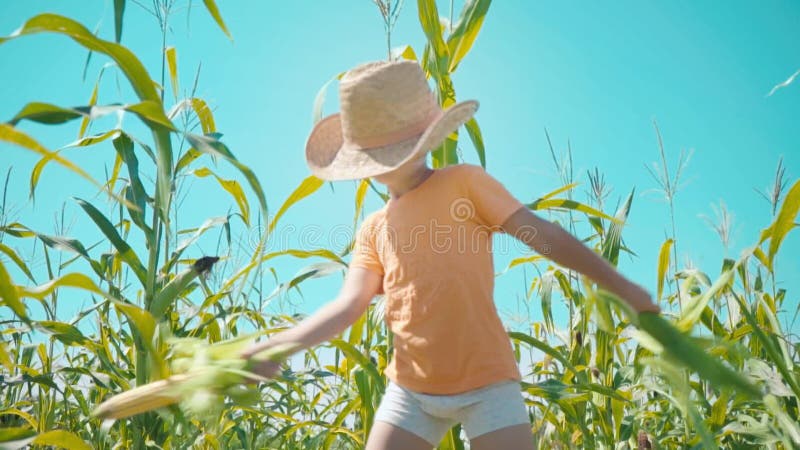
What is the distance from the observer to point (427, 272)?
1.61 metres

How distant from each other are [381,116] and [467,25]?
409 mm

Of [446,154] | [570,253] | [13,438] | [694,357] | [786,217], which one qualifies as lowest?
[13,438]

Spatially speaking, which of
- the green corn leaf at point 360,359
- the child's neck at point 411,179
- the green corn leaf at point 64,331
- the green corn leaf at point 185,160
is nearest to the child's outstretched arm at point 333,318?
the green corn leaf at point 360,359

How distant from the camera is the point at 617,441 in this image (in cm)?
203

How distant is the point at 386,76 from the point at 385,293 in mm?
556

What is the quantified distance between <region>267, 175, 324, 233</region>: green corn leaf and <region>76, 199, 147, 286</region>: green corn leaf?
35cm

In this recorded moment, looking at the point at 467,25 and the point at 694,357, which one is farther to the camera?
the point at 467,25

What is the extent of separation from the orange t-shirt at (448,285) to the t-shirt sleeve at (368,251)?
7 centimetres

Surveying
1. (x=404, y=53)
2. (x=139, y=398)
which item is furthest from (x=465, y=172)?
(x=139, y=398)

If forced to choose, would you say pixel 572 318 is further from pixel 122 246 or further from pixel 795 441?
pixel 122 246

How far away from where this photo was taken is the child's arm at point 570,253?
125 centimetres

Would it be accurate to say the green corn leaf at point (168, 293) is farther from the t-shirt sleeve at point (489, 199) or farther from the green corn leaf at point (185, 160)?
the t-shirt sleeve at point (489, 199)

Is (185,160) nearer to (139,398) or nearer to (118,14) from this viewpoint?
(118,14)

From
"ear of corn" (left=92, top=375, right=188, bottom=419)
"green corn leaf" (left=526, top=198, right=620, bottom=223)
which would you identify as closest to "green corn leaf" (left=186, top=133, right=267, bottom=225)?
"ear of corn" (left=92, top=375, right=188, bottom=419)
